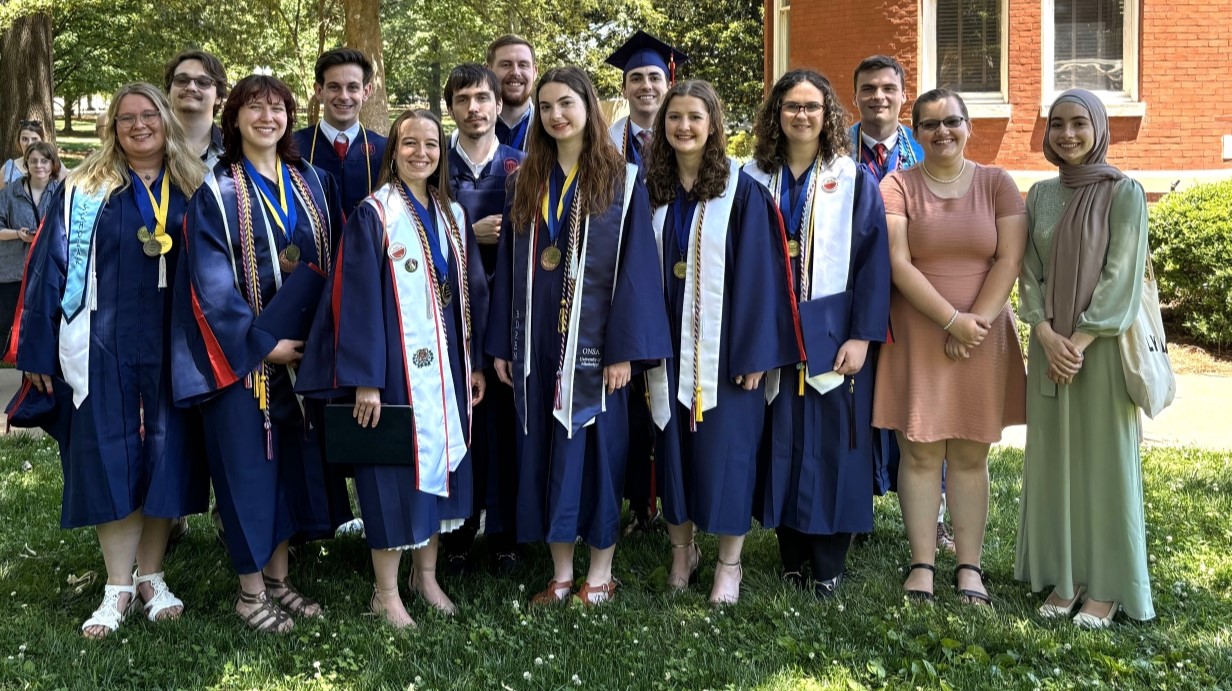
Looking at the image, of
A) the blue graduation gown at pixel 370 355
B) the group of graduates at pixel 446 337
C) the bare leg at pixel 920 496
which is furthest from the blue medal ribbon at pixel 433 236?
the bare leg at pixel 920 496

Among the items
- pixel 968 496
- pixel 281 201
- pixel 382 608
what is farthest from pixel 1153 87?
pixel 382 608

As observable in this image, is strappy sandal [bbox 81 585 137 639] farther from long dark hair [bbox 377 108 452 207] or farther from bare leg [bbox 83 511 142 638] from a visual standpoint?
long dark hair [bbox 377 108 452 207]

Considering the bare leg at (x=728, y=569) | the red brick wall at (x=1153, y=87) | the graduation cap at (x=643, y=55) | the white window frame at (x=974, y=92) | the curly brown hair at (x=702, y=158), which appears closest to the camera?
the curly brown hair at (x=702, y=158)

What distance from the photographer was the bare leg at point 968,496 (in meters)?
4.62

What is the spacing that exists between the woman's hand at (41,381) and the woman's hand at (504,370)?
1.72 meters

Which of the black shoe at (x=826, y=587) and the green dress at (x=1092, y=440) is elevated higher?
the green dress at (x=1092, y=440)

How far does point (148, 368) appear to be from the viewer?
14.2 feet

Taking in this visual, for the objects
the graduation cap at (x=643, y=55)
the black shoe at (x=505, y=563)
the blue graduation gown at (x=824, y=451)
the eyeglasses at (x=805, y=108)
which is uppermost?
the graduation cap at (x=643, y=55)

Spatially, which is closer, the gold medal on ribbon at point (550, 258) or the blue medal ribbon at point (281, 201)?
the blue medal ribbon at point (281, 201)

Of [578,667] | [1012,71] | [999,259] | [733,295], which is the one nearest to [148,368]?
[578,667]

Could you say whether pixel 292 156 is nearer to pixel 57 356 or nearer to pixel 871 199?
pixel 57 356

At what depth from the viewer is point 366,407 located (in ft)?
14.1

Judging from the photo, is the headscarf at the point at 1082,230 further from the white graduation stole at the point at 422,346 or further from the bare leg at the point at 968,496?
the white graduation stole at the point at 422,346

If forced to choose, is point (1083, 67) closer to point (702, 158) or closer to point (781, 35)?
point (781, 35)
